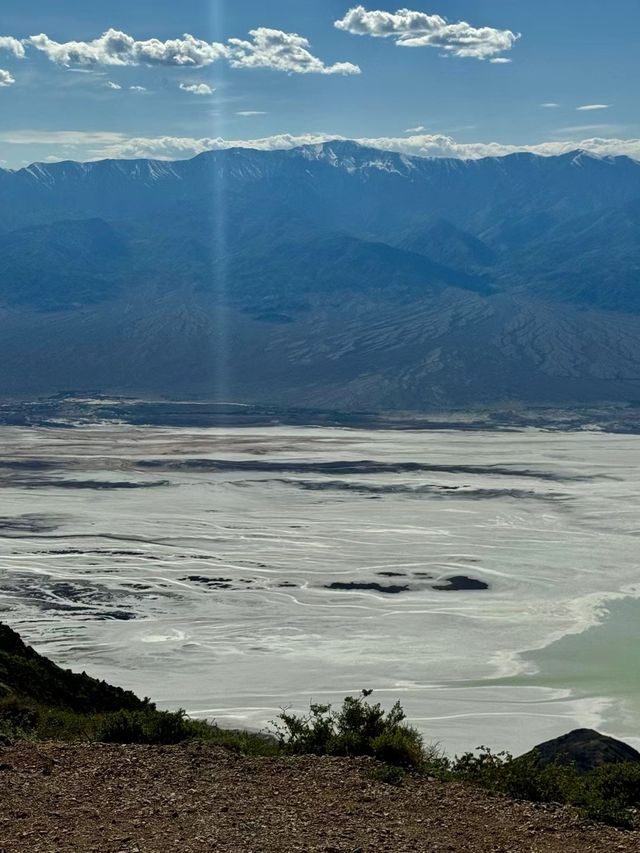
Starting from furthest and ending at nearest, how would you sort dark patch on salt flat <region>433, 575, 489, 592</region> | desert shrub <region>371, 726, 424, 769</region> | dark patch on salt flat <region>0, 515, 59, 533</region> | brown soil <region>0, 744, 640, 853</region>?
dark patch on salt flat <region>0, 515, 59, 533</region> → dark patch on salt flat <region>433, 575, 489, 592</region> → desert shrub <region>371, 726, 424, 769</region> → brown soil <region>0, 744, 640, 853</region>

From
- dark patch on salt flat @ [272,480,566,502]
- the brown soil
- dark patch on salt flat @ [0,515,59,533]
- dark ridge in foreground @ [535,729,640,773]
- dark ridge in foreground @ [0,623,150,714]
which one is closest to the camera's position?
the brown soil

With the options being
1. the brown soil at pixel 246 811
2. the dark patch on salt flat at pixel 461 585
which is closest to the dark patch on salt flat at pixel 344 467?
the dark patch on salt flat at pixel 461 585

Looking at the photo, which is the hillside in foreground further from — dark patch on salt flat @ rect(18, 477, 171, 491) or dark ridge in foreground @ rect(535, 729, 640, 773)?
dark patch on salt flat @ rect(18, 477, 171, 491)

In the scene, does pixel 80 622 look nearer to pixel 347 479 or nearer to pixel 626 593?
pixel 626 593

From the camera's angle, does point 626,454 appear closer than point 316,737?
No

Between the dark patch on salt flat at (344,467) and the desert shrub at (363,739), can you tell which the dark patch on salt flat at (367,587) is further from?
the dark patch on salt flat at (344,467)

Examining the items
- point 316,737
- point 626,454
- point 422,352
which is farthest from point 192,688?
point 422,352

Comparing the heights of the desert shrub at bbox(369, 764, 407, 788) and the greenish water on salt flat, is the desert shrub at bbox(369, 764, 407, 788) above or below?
above

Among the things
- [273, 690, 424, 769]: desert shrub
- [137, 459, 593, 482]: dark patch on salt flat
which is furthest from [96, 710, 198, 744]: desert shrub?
[137, 459, 593, 482]: dark patch on salt flat
